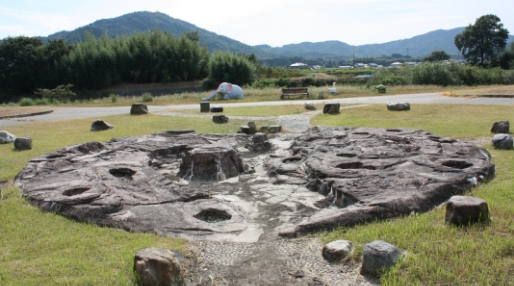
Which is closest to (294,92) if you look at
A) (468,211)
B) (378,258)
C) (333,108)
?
(333,108)

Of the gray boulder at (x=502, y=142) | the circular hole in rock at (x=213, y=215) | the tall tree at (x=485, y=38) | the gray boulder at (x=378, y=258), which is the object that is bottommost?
the circular hole in rock at (x=213, y=215)

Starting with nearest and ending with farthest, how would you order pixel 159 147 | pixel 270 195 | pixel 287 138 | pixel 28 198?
1. pixel 28 198
2. pixel 270 195
3. pixel 159 147
4. pixel 287 138

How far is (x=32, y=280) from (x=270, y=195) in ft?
12.7

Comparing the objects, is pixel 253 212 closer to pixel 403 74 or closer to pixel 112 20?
pixel 403 74

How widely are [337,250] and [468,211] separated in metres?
1.56

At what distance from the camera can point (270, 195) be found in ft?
23.1

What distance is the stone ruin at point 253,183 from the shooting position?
5477 millimetres

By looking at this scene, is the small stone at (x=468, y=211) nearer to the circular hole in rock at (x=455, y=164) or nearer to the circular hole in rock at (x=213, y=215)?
the circular hole in rock at (x=455, y=164)

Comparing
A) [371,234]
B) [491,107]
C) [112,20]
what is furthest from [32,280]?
[112,20]

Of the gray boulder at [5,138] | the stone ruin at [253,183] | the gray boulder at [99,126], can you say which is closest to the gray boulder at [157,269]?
the stone ruin at [253,183]

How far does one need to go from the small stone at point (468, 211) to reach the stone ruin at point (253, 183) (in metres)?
0.75

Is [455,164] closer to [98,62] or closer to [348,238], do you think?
[348,238]

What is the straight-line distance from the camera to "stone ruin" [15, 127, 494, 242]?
216 inches

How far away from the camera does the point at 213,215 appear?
6.02 meters
